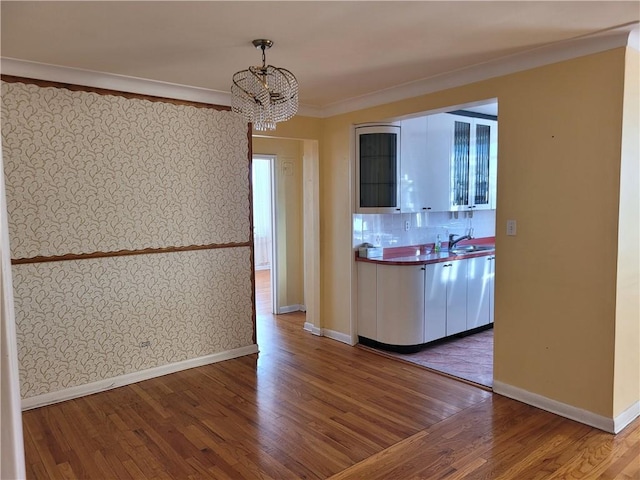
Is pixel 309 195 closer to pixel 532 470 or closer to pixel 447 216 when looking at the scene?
pixel 447 216

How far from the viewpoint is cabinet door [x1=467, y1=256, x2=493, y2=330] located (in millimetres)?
4805

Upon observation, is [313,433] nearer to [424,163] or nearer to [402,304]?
[402,304]

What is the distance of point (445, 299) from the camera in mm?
4559

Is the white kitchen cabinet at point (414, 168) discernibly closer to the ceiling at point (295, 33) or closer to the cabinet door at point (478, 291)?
the cabinet door at point (478, 291)

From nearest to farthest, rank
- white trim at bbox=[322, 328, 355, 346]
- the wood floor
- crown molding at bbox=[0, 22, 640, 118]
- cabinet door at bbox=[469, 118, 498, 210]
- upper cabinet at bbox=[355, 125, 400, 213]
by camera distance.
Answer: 1. the wood floor
2. crown molding at bbox=[0, 22, 640, 118]
3. upper cabinet at bbox=[355, 125, 400, 213]
4. white trim at bbox=[322, 328, 355, 346]
5. cabinet door at bbox=[469, 118, 498, 210]

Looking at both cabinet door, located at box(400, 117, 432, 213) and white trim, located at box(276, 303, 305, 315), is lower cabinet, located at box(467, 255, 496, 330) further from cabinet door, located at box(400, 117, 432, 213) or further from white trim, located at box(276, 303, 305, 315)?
white trim, located at box(276, 303, 305, 315)

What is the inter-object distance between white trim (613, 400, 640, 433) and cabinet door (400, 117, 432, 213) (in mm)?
2449

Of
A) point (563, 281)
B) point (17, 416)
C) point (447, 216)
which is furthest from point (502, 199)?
point (17, 416)

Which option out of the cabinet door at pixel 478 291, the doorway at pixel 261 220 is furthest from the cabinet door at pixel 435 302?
the doorway at pixel 261 220

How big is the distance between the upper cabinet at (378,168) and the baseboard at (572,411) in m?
1.96

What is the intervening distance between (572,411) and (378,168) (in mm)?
2627

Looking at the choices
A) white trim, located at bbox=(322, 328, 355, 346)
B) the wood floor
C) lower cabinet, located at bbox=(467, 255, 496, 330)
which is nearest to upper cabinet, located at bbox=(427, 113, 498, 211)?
lower cabinet, located at bbox=(467, 255, 496, 330)

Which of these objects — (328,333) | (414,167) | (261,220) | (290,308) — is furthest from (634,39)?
(261,220)

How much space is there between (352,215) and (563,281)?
6.90 feet
